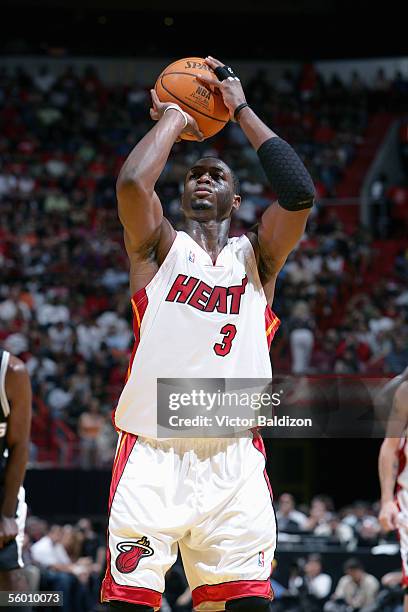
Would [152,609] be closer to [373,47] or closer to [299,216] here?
[299,216]

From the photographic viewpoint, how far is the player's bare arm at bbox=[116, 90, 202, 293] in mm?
4539

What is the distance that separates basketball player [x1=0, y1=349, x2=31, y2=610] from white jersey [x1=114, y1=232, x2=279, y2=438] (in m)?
1.18

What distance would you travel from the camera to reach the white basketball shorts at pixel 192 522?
14.3ft

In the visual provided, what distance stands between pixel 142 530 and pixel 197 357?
788mm

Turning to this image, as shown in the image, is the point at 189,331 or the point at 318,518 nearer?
the point at 189,331

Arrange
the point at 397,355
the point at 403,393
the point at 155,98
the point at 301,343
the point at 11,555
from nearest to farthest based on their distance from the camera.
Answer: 1. the point at 155,98
2. the point at 11,555
3. the point at 403,393
4. the point at 397,355
5. the point at 301,343

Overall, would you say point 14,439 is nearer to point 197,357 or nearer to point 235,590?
point 197,357

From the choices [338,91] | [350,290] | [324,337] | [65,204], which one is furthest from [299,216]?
[338,91]

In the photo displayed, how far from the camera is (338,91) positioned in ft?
83.6

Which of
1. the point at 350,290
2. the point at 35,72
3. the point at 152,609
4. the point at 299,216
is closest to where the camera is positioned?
the point at 152,609

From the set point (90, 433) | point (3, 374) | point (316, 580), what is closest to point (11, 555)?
point (3, 374)

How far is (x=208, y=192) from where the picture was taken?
491cm

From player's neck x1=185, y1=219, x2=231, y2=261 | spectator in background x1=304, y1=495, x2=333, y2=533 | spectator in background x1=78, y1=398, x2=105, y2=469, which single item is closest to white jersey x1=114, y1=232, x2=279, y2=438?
player's neck x1=185, y1=219, x2=231, y2=261

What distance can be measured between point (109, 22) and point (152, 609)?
2297 centimetres
